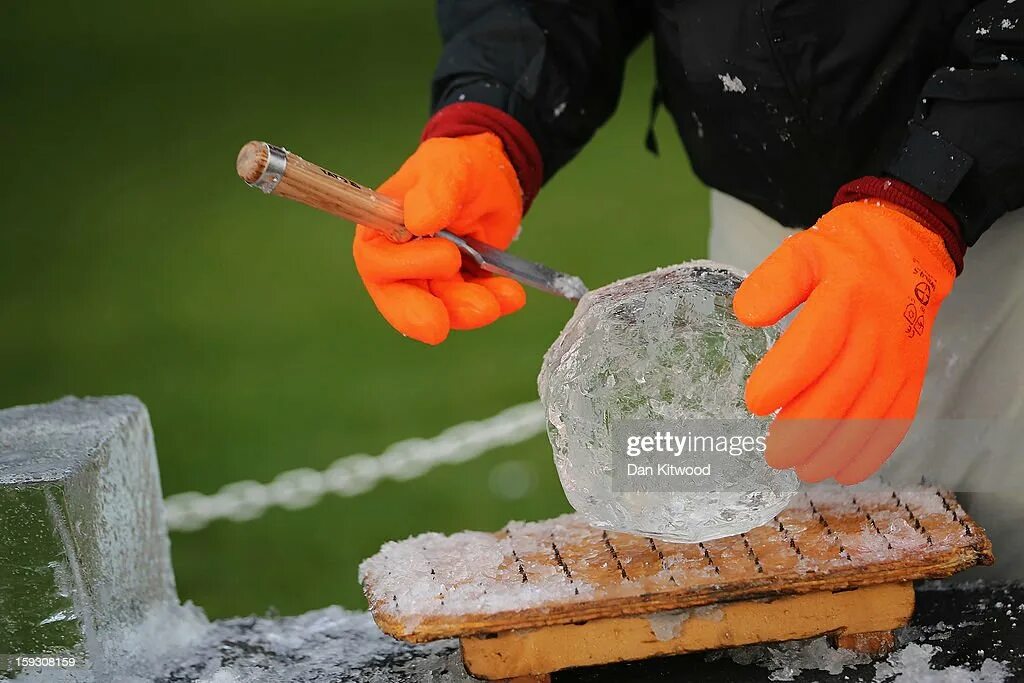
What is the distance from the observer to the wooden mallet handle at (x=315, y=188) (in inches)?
47.7

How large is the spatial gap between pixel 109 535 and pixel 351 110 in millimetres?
4700

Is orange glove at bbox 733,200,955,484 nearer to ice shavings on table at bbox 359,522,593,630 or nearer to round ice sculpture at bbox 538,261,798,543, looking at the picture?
round ice sculpture at bbox 538,261,798,543

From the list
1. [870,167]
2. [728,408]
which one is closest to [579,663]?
[728,408]

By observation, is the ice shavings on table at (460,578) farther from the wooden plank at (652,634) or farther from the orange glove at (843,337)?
the orange glove at (843,337)

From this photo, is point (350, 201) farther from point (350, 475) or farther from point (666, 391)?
point (350, 475)

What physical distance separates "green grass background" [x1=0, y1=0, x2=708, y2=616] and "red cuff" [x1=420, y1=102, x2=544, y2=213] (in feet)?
3.82

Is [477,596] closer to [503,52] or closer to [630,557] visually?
[630,557]

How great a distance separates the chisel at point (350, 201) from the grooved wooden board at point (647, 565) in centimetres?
31

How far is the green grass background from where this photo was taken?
291 cm

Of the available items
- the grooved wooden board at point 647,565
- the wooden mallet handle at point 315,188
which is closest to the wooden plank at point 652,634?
the grooved wooden board at point 647,565

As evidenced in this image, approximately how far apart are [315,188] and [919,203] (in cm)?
65

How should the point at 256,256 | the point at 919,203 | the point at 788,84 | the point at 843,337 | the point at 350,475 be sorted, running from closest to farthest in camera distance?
1. the point at 843,337
2. the point at 919,203
3. the point at 788,84
4. the point at 350,475
5. the point at 256,256

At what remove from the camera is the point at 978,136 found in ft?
4.31

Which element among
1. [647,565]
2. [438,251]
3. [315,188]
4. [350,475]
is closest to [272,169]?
[315,188]
